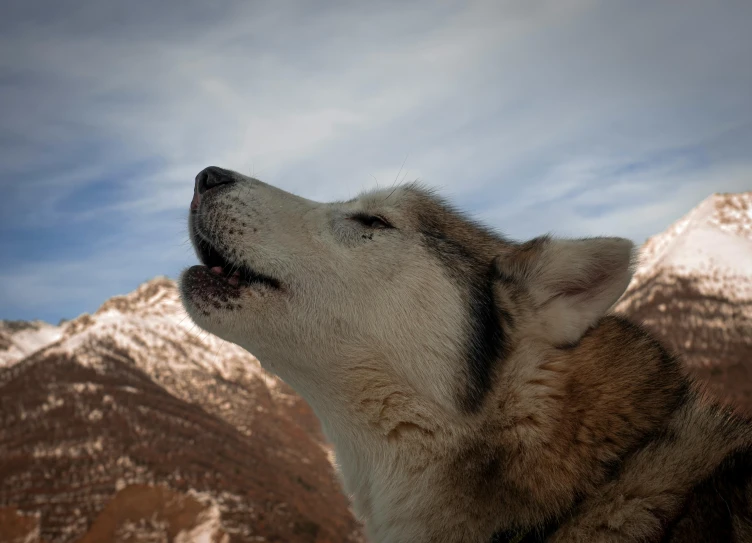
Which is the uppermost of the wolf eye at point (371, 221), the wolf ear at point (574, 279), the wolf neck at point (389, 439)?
the wolf eye at point (371, 221)

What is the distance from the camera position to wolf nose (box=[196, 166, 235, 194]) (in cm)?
423

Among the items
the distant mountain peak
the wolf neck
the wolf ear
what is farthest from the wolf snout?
the distant mountain peak

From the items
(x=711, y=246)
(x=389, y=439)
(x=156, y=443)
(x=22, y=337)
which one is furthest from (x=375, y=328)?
(x=22, y=337)

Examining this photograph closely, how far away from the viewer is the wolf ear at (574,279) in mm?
3512

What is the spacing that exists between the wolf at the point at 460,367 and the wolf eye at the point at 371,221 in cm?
1

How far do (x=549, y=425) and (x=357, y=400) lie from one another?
1184mm

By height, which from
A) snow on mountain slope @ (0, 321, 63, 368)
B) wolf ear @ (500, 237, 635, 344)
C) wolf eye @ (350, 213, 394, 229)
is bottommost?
wolf ear @ (500, 237, 635, 344)

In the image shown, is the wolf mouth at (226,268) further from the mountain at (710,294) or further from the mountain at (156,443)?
the mountain at (710,294)

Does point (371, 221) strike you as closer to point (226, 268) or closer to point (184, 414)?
point (226, 268)

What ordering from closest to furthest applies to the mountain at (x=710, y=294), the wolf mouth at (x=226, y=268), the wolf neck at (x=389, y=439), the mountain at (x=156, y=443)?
the wolf neck at (x=389, y=439) < the wolf mouth at (x=226, y=268) < the mountain at (x=156, y=443) < the mountain at (x=710, y=294)

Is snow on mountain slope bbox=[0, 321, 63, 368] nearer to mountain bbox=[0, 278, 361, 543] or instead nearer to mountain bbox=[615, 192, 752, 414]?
mountain bbox=[0, 278, 361, 543]

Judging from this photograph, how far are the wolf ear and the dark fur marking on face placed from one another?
0.84 feet

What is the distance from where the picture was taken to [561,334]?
369 centimetres

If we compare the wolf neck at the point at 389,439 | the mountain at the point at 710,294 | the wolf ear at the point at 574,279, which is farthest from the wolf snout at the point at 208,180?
the mountain at the point at 710,294
